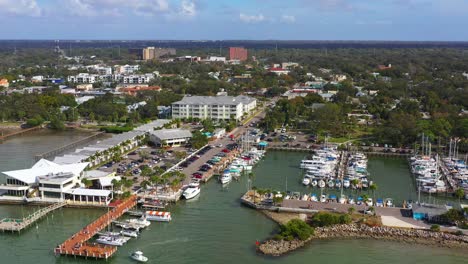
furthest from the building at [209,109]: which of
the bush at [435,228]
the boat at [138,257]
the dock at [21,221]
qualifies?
the boat at [138,257]

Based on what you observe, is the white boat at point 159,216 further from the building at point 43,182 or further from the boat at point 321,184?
the boat at point 321,184

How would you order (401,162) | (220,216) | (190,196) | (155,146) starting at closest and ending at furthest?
(220,216) < (190,196) < (401,162) < (155,146)

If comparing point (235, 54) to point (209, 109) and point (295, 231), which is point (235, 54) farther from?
point (295, 231)

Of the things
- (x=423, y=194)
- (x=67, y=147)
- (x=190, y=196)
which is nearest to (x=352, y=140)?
(x=423, y=194)

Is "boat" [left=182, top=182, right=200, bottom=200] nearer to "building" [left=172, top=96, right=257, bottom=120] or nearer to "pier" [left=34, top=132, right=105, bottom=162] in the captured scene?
"pier" [left=34, top=132, right=105, bottom=162]

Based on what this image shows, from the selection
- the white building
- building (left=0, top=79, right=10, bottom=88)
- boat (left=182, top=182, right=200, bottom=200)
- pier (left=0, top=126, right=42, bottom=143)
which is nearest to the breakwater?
boat (left=182, top=182, right=200, bottom=200)

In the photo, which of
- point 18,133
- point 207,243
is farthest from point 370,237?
point 18,133

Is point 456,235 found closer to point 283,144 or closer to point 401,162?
point 401,162
